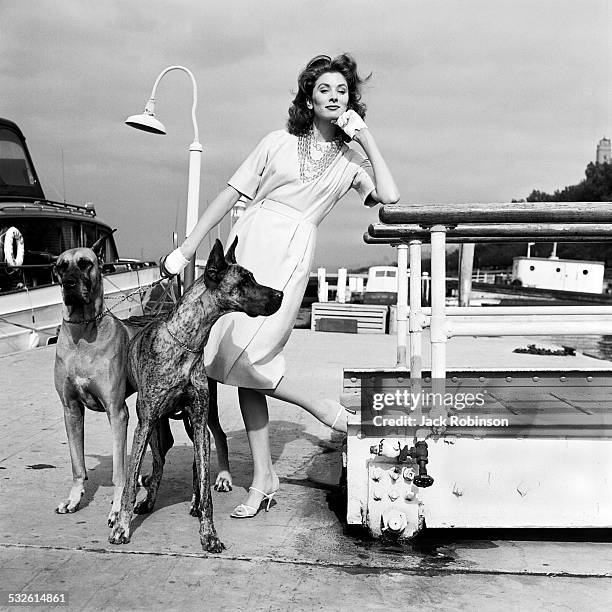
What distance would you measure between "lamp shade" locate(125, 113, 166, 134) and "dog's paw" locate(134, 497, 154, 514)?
29.1 feet

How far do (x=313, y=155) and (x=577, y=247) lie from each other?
9199cm

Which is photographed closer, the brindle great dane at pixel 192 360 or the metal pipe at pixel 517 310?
the brindle great dane at pixel 192 360

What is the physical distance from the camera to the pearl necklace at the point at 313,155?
407 centimetres

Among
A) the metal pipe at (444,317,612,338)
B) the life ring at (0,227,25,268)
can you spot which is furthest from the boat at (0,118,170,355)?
the metal pipe at (444,317,612,338)

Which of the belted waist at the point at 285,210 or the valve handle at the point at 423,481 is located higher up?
the belted waist at the point at 285,210

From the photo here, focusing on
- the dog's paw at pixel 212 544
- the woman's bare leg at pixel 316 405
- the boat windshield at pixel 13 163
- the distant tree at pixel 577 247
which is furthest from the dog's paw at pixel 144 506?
the distant tree at pixel 577 247

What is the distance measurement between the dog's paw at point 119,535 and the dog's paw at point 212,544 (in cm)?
35

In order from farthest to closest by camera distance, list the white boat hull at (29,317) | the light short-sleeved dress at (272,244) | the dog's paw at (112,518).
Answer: the white boat hull at (29,317) → the light short-sleeved dress at (272,244) → the dog's paw at (112,518)

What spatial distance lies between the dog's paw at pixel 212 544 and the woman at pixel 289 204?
1.71 ft

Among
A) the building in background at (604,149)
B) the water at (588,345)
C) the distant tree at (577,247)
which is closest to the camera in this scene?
the water at (588,345)

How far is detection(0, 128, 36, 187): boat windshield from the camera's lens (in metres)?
17.0

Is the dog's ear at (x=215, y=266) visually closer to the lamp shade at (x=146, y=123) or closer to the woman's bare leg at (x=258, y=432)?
the woman's bare leg at (x=258, y=432)

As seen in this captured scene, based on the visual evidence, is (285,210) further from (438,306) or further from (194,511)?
(194,511)

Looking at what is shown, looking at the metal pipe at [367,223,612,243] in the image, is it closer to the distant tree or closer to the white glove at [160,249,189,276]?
the white glove at [160,249,189,276]
